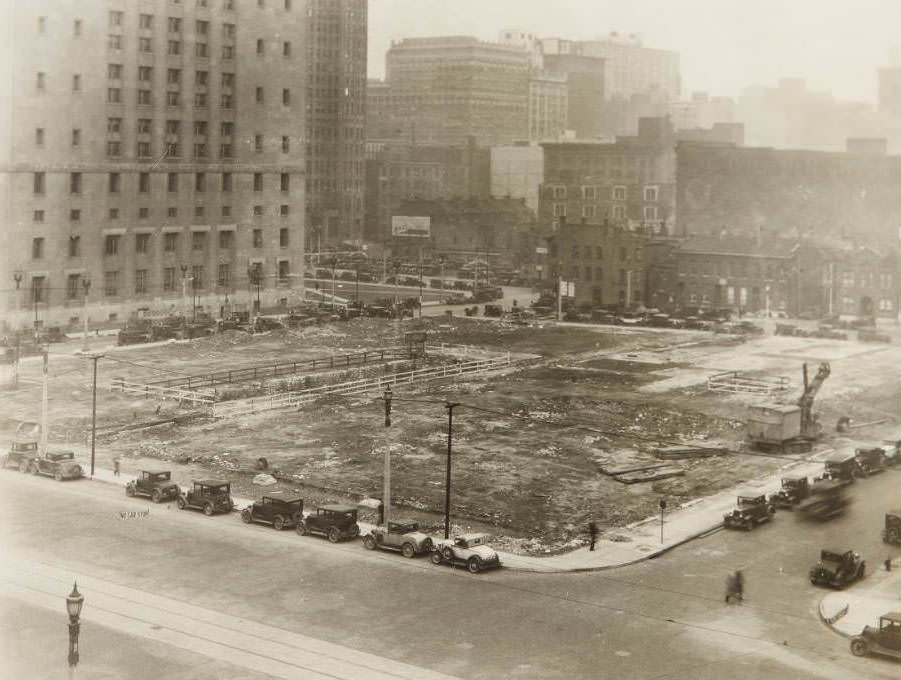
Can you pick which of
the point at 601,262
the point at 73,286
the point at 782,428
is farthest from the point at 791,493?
the point at 601,262

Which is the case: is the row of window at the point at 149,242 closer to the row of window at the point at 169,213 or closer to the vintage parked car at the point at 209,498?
the row of window at the point at 169,213

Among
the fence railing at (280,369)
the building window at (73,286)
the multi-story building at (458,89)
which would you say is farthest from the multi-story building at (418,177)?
the fence railing at (280,369)

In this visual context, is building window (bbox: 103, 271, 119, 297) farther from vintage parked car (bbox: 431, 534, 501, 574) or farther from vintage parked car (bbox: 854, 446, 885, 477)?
vintage parked car (bbox: 431, 534, 501, 574)

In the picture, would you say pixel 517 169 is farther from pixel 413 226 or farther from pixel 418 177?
pixel 413 226

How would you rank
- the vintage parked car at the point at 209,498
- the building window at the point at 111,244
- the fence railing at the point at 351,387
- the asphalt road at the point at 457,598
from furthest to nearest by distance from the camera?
the building window at the point at 111,244, the fence railing at the point at 351,387, the vintage parked car at the point at 209,498, the asphalt road at the point at 457,598

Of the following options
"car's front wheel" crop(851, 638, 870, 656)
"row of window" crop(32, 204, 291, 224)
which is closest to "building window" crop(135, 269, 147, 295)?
"row of window" crop(32, 204, 291, 224)

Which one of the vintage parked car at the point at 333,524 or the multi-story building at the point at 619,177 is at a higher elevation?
the multi-story building at the point at 619,177
